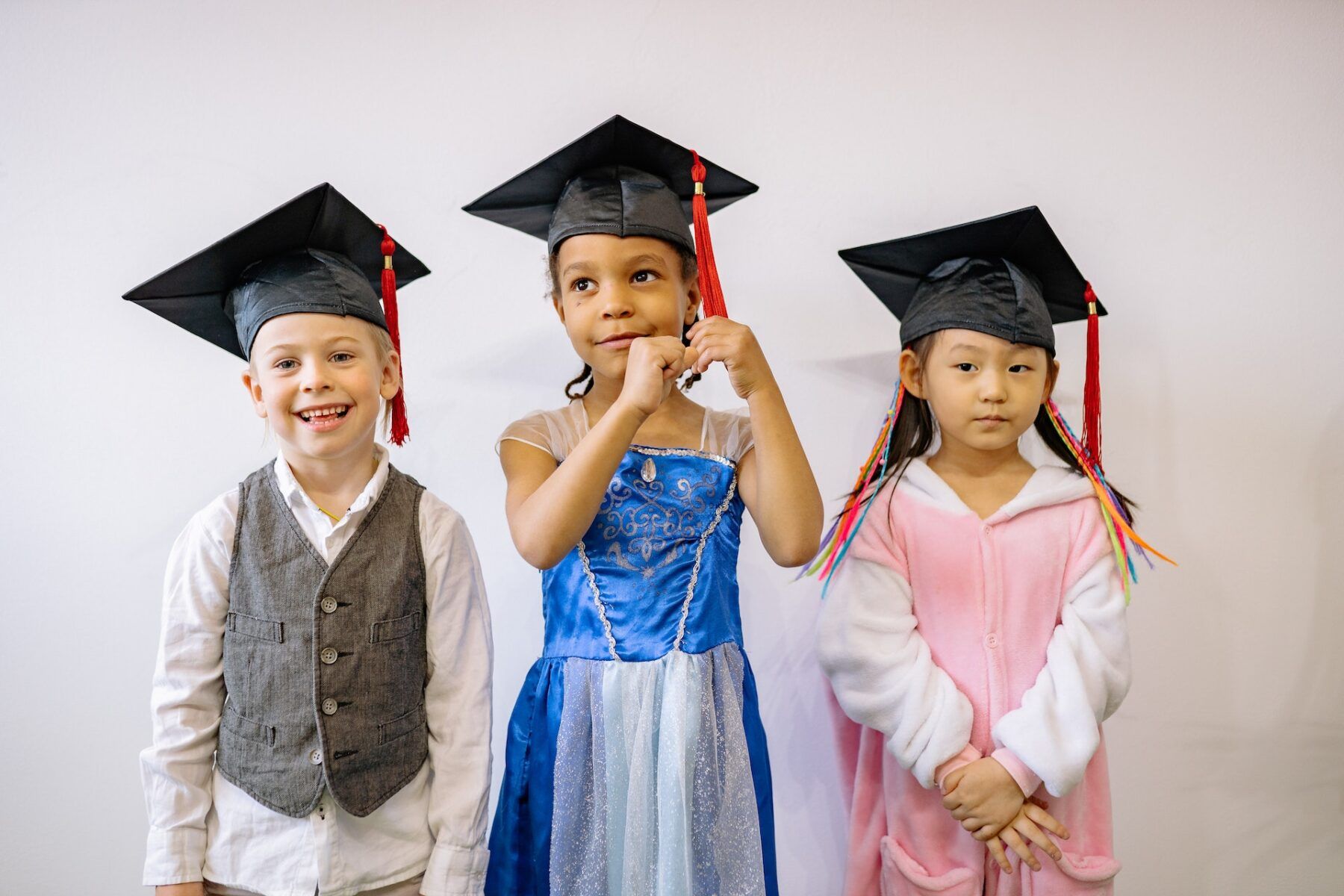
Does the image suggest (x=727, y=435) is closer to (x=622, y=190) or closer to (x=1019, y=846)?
(x=622, y=190)

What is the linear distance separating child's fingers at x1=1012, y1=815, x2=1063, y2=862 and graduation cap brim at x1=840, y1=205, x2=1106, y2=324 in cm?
83

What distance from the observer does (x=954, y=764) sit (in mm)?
1595

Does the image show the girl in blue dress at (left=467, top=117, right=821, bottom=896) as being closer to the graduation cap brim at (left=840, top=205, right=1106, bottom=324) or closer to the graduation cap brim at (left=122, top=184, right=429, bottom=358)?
the graduation cap brim at (left=122, top=184, right=429, bottom=358)

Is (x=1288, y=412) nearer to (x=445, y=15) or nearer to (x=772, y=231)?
(x=772, y=231)

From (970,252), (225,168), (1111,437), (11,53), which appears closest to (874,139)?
(970,252)

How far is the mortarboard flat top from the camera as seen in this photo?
157 cm

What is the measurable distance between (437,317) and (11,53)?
38.3 inches

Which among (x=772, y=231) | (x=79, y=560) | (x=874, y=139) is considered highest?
(x=874, y=139)

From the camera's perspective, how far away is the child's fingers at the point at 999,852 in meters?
1.58

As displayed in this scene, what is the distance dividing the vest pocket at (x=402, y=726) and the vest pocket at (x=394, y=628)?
0.39ft

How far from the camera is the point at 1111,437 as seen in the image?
2.16 m

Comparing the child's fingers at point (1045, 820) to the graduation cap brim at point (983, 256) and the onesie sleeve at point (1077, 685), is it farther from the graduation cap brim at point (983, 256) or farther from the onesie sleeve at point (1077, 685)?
the graduation cap brim at point (983, 256)

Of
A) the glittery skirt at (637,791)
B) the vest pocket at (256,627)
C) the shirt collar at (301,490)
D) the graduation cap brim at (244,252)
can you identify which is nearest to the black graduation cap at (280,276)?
the graduation cap brim at (244,252)

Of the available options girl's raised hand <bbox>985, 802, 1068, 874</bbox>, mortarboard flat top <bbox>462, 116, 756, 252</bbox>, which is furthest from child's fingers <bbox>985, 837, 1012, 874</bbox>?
mortarboard flat top <bbox>462, 116, 756, 252</bbox>
